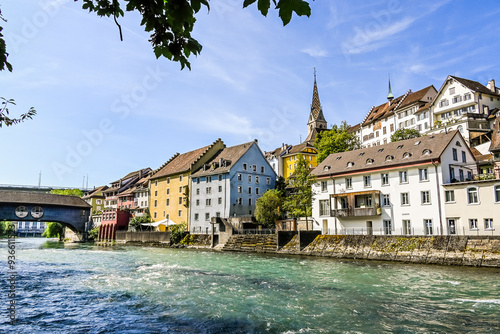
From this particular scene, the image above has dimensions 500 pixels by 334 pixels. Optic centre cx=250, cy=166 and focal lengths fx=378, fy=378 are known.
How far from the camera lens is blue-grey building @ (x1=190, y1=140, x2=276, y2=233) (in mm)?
58250

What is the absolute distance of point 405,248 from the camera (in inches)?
1197

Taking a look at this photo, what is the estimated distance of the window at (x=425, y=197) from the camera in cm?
3500

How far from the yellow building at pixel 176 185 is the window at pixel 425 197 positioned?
38.7 metres

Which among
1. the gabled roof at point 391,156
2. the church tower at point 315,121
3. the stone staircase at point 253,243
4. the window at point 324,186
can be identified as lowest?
the stone staircase at point 253,243

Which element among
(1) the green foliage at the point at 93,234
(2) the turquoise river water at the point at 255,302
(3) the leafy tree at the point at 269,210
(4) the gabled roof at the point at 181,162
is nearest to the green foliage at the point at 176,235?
(4) the gabled roof at the point at 181,162

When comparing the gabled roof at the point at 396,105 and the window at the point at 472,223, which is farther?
the gabled roof at the point at 396,105

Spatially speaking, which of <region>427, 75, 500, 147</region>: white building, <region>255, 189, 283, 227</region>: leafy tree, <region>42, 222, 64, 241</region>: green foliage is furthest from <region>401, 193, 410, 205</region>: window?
<region>42, 222, 64, 241</region>: green foliage

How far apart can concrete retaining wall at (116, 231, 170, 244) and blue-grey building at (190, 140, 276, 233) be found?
5340 mm

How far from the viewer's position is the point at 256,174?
205 ft

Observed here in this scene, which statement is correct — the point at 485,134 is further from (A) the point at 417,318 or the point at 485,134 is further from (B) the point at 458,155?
(A) the point at 417,318

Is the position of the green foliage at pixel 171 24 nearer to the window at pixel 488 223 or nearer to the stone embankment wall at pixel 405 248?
the stone embankment wall at pixel 405 248

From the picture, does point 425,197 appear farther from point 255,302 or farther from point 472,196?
point 255,302

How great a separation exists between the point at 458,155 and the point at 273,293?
3004 centimetres

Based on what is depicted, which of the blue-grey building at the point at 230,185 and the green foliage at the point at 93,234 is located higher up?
the blue-grey building at the point at 230,185
